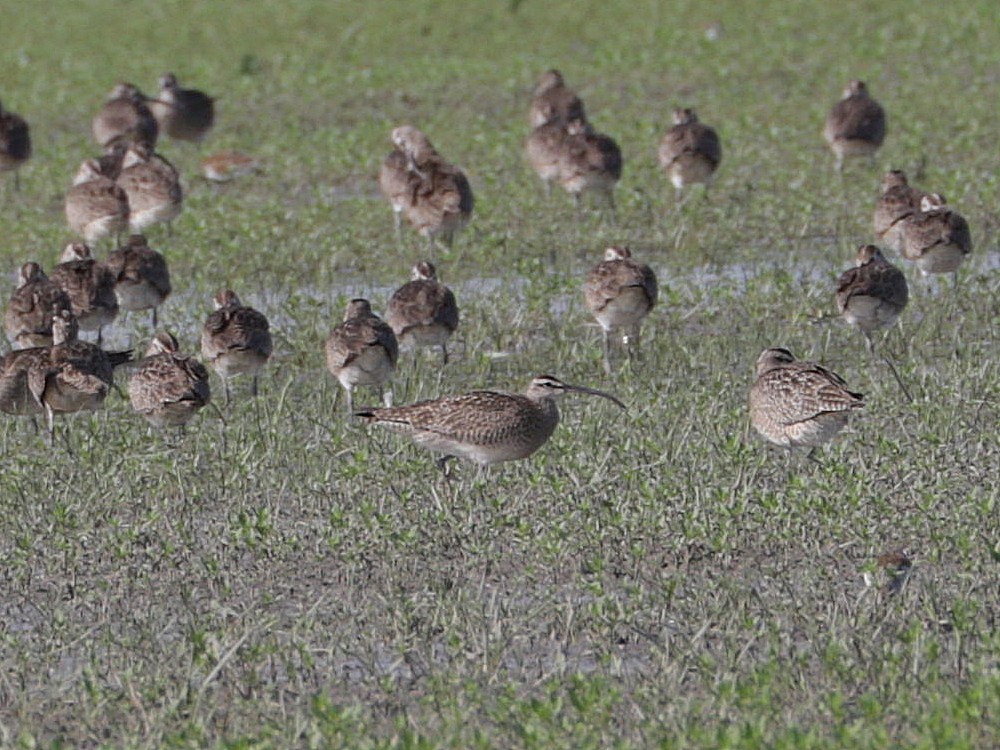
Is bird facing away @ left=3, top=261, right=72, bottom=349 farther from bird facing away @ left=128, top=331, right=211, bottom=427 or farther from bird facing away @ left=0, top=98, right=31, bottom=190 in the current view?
bird facing away @ left=0, top=98, right=31, bottom=190

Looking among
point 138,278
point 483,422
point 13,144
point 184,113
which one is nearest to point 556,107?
point 184,113

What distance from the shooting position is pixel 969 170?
802 inches

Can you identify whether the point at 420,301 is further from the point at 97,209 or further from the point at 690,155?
the point at 690,155

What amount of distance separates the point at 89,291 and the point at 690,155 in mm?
6593

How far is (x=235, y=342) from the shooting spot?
13469 millimetres

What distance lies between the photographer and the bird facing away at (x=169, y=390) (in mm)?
12383

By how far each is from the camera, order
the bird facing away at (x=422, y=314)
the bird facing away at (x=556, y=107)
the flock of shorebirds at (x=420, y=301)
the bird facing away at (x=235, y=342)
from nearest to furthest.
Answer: the flock of shorebirds at (x=420, y=301) → the bird facing away at (x=235, y=342) → the bird facing away at (x=422, y=314) → the bird facing away at (x=556, y=107)

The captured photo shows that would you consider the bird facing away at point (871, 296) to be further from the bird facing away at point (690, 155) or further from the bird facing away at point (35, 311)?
the bird facing away at point (690, 155)

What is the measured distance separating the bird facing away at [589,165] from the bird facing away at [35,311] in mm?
6059

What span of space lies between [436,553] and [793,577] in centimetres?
175

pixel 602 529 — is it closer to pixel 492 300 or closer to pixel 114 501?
pixel 114 501

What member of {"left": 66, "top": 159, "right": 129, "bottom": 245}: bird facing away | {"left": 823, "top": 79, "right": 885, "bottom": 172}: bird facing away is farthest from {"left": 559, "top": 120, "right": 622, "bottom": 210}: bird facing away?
{"left": 66, "top": 159, "right": 129, "bottom": 245}: bird facing away

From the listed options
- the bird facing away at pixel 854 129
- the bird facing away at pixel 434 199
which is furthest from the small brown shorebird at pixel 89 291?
the bird facing away at pixel 854 129

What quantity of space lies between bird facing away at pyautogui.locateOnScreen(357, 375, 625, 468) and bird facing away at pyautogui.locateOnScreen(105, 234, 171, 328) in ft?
14.1
